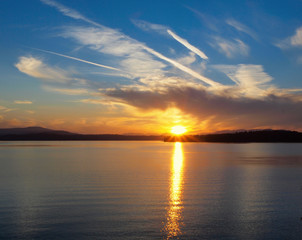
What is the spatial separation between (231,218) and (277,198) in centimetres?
831

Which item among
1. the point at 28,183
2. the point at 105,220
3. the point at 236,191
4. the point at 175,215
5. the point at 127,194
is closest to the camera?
the point at 105,220

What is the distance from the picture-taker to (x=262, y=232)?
16.0 meters

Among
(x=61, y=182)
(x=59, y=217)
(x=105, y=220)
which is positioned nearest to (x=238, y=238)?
(x=105, y=220)

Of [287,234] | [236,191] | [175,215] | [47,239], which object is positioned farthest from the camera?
[236,191]

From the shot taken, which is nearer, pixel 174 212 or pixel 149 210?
pixel 174 212

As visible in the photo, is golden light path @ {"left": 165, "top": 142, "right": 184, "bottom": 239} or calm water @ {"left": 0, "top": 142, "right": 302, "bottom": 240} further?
golden light path @ {"left": 165, "top": 142, "right": 184, "bottom": 239}

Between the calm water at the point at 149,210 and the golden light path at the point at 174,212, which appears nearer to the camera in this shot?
the calm water at the point at 149,210

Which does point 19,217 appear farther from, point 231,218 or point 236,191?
point 236,191

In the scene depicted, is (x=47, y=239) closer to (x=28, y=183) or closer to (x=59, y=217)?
(x=59, y=217)

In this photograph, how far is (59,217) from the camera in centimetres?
1858

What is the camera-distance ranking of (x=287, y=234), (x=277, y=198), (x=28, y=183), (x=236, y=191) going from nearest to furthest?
(x=287, y=234) < (x=277, y=198) < (x=236, y=191) < (x=28, y=183)

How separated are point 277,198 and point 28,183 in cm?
2468

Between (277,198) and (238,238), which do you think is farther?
(277,198)

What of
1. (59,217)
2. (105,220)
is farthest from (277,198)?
(59,217)
